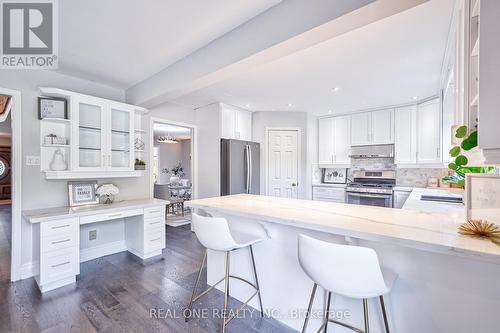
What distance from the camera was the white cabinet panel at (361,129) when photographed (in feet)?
15.1

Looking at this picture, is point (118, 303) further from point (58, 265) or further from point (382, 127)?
point (382, 127)

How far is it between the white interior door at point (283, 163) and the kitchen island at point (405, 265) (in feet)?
9.79

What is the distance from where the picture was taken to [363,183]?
186 inches

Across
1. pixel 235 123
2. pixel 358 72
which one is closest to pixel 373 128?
pixel 358 72

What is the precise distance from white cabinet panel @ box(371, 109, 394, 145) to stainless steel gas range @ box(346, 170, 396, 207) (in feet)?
2.20

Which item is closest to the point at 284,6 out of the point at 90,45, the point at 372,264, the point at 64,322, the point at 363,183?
the point at 372,264

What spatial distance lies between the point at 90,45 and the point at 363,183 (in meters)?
4.84

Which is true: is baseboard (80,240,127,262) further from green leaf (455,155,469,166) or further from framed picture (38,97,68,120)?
green leaf (455,155,469,166)

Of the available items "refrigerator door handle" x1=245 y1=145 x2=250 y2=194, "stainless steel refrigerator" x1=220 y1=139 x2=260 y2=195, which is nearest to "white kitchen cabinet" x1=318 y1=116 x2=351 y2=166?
"stainless steel refrigerator" x1=220 y1=139 x2=260 y2=195

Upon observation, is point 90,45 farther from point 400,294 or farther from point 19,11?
point 400,294

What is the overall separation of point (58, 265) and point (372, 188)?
470 centimetres

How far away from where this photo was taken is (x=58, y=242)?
232 cm

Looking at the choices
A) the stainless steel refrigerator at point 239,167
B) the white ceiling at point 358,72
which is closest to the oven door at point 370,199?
the white ceiling at point 358,72

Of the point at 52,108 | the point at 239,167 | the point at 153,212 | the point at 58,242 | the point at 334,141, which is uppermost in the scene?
the point at 52,108
